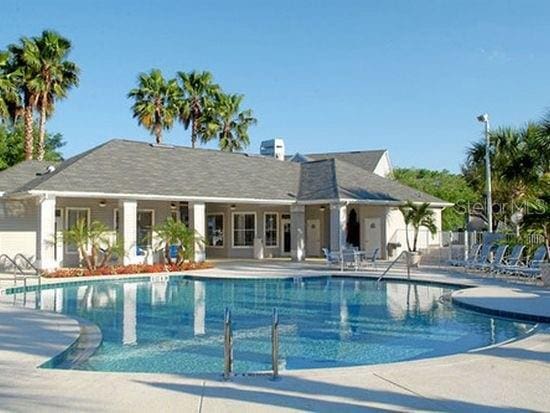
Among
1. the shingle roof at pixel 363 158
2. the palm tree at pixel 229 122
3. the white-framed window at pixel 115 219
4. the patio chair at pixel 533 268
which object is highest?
the palm tree at pixel 229 122

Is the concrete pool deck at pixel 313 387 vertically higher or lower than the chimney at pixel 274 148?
lower

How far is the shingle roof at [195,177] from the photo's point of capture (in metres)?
24.1

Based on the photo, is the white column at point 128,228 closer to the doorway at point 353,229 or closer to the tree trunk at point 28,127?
the doorway at point 353,229

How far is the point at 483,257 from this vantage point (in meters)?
21.8

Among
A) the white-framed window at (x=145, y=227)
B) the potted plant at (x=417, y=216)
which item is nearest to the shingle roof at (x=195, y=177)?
the potted plant at (x=417, y=216)

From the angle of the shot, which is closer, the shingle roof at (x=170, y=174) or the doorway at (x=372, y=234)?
the shingle roof at (x=170, y=174)

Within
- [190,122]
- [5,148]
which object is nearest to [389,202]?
[190,122]

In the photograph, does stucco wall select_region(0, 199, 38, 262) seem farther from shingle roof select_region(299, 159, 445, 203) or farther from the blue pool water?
shingle roof select_region(299, 159, 445, 203)

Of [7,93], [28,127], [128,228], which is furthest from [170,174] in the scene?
[28,127]

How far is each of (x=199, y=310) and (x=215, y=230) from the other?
17.7 meters

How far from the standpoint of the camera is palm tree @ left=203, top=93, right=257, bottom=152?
42.4 metres

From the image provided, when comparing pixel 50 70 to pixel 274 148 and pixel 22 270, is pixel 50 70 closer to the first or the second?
pixel 274 148

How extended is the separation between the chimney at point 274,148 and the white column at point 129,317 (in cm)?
2202

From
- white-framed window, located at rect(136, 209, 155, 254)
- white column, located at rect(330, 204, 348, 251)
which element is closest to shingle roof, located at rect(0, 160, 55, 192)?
white-framed window, located at rect(136, 209, 155, 254)
